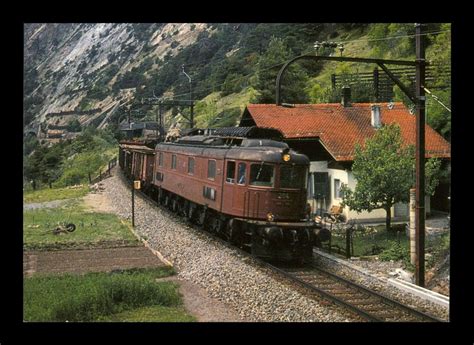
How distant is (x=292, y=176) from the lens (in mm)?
12961

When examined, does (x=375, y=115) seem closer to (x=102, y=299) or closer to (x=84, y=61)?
(x=84, y=61)

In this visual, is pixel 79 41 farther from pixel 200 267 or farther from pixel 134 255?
pixel 200 267

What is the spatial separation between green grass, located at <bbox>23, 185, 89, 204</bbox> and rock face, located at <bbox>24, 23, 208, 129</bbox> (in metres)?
2.74

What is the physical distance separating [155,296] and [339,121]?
9.92 metres

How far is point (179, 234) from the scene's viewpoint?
630 inches

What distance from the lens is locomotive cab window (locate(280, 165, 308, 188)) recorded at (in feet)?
42.1

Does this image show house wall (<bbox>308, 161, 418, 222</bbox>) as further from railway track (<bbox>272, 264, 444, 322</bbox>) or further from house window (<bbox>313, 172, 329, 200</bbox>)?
railway track (<bbox>272, 264, 444, 322</bbox>)

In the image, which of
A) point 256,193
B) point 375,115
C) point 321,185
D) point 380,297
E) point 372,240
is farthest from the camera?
point 375,115

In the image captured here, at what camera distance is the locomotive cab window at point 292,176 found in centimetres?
1284

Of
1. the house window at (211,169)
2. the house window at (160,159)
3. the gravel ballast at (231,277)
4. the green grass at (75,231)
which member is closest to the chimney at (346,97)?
the house window at (211,169)

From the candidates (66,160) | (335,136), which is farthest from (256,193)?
(66,160)

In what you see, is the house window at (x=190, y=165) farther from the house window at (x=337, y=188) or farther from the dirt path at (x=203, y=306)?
the dirt path at (x=203, y=306)

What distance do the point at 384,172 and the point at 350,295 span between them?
16.6 feet

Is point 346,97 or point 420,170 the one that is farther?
point 346,97
